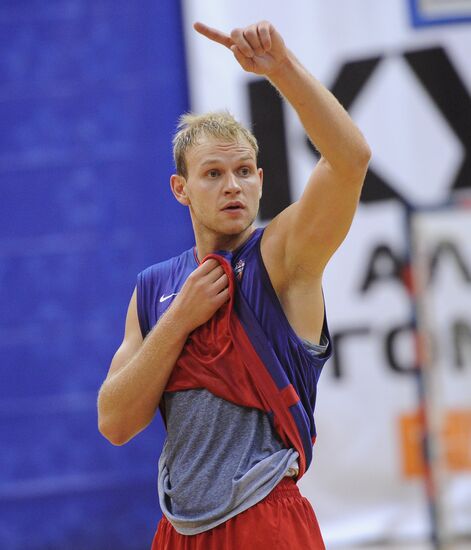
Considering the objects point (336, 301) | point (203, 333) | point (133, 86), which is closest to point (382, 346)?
point (336, 301)

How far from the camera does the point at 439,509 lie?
5441mm

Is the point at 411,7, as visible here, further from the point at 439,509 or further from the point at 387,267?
the point at 439,509

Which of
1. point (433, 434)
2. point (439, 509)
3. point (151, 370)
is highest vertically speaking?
point (151, 370)

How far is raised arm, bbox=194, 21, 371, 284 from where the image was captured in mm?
2047

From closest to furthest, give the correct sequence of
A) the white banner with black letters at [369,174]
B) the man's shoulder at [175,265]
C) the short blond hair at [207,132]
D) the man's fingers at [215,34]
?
the man's fingers at [215,34]
the short blond hair at [207,132]
the man's shoulder at [175,265]
the white banner with black letters at [369,174]

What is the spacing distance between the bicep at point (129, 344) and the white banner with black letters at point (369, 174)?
311 cm

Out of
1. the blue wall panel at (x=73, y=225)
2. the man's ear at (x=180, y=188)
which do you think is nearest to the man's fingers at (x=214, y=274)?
the man's ear at (x=180, y=188)

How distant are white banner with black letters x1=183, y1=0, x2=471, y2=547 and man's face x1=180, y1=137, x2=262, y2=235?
324cm

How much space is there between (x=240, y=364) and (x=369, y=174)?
3562mm

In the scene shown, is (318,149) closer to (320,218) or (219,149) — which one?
(320,218)

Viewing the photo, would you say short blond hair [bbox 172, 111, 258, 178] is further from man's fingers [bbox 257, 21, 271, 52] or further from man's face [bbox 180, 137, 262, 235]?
man's fingers [bbox 257, 21, 271, 52]

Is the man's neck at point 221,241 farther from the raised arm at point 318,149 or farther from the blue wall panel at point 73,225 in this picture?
the blue wall panel at point 73,225

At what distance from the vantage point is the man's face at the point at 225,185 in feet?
7.68

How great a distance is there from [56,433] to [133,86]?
2.18 meters
